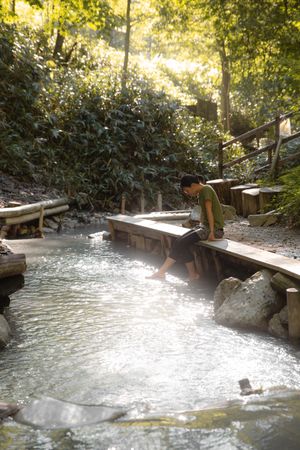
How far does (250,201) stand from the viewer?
11.5 meters

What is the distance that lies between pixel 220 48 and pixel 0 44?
1115 cm

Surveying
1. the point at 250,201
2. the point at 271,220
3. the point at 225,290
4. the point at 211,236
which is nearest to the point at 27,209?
the point at 250,201

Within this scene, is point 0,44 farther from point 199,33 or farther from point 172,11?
point 199,33

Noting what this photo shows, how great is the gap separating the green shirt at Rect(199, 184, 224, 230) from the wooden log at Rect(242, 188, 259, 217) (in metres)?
3.43

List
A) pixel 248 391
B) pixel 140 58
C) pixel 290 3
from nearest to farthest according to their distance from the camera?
1. pixel 248 391
2. pixel 290 3
3. pixel 140 58

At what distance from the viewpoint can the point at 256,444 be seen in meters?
3.38

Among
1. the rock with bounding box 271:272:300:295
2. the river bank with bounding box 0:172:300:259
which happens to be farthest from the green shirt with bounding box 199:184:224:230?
the rock with bounding box 271:272:300:295

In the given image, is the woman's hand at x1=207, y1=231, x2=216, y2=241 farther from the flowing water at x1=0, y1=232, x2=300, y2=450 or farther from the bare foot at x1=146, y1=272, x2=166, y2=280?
the bare foot at x1=146, y1=272, x2=166, y2=280

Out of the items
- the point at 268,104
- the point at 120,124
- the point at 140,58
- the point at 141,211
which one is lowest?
the point at 141,211

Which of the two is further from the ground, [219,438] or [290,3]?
[290,3]

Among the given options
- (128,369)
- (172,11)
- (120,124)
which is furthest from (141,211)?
(128,369)

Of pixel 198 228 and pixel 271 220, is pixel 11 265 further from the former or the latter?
pixel 271 220

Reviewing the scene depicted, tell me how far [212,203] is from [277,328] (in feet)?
9.10

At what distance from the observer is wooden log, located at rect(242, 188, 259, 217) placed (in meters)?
11.4
